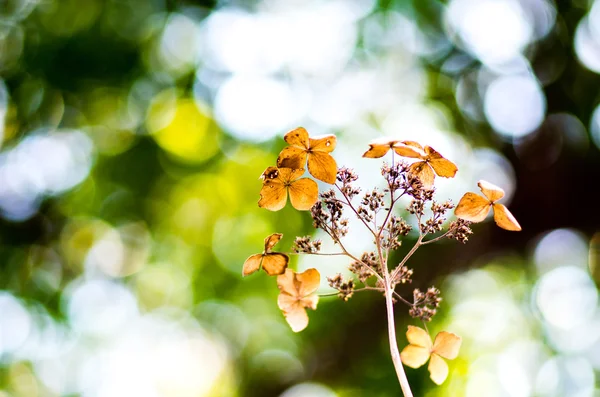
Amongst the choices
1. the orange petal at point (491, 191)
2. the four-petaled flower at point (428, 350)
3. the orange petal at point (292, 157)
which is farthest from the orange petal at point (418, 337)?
the orange petal at point (292, 157)

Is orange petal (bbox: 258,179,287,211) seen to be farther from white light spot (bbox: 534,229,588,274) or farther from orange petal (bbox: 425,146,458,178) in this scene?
white light spot (bbox: 534,229,588,274)

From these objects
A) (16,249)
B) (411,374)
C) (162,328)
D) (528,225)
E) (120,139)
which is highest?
(528,225)

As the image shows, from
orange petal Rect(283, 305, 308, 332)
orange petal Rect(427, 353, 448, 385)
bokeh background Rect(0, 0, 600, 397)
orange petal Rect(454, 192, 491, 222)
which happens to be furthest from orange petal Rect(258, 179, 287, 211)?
bokeh background Rect(0, 0, 600, 397)

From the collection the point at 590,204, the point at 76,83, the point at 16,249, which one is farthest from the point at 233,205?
the point at 590,204

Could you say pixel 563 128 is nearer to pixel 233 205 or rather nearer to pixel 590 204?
pixel 590 204

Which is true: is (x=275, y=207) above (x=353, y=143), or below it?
above

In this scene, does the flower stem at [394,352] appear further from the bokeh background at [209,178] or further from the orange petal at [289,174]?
the bokeh background at [209,178]

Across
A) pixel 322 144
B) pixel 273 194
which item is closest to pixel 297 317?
pixel 273 194
